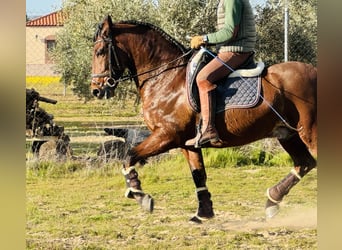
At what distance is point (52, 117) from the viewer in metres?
7.39

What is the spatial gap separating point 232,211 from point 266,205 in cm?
35

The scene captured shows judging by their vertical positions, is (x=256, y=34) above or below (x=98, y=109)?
above

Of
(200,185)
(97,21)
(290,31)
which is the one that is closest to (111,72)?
(97,21)

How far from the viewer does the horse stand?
6.98 meters

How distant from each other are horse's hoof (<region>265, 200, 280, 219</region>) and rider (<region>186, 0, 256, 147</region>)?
0.90 meters

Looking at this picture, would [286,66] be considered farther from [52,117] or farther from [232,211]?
[52,117]

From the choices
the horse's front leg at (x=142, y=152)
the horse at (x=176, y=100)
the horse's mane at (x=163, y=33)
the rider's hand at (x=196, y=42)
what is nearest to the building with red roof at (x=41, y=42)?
the horse at (x=176, y=100)

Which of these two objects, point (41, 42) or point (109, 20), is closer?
point (109, 20)

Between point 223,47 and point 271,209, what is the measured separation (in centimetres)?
170

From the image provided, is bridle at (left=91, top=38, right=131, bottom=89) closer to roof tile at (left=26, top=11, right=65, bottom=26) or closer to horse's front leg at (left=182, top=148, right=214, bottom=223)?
roof tile at (left=26, top=11, right=65, bottom=26)

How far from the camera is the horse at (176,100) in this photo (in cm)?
698

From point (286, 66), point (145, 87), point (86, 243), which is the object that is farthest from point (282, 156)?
point (86, 243)

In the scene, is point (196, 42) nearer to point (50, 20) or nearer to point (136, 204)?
point (50, 20)

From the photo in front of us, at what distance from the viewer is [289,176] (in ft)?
24.0
